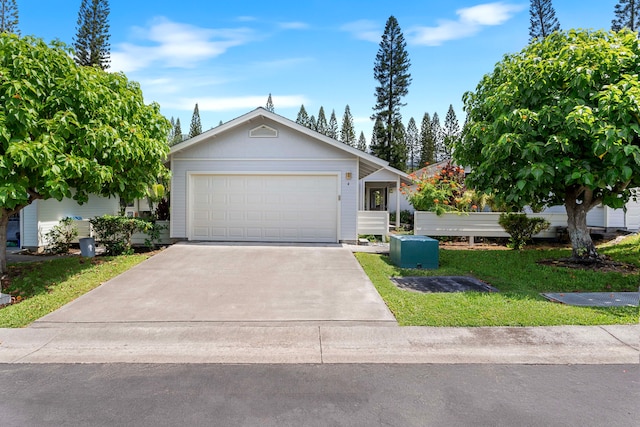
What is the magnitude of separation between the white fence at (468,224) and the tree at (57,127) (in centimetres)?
919

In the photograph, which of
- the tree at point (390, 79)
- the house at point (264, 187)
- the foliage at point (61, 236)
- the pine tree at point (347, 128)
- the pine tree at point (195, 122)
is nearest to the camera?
the foliage at point (61, 236)

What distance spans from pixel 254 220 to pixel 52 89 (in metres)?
6.56

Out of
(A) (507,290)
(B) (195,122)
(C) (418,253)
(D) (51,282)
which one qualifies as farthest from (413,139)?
(D) (51,282)

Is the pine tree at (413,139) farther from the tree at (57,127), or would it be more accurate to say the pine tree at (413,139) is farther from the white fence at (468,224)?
the tree at (57,127)

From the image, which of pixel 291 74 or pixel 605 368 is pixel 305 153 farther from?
pixel 605 368

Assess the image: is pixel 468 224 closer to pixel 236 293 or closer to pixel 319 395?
pixel 236 293

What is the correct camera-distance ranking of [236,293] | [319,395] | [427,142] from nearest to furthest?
[319,395] < [236,293] < [427,142]

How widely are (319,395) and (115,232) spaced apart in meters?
9.82

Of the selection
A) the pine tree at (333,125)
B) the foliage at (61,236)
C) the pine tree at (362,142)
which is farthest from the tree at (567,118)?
the pine tree at (362,142)

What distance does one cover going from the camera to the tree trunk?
9.04m

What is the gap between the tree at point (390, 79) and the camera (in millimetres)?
32219

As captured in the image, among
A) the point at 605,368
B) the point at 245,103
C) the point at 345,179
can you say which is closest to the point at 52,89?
the point at 345,179

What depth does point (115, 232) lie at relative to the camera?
11055 millimetres

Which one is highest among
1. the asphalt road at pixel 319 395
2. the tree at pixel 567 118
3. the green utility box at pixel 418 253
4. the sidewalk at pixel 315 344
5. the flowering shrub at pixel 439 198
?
the tree at pixel 567 118
